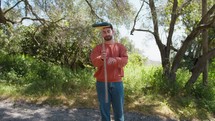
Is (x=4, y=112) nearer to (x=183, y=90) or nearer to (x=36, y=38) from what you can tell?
(x=183, y=90)

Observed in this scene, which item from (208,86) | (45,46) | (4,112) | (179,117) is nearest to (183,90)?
(208,86)

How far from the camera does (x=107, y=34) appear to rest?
3566 millimetres

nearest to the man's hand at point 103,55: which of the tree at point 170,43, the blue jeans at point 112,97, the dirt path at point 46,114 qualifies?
the blue jeans at point 112,97

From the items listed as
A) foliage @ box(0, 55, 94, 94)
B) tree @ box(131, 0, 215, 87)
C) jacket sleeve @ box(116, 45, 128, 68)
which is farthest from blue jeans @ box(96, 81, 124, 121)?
tree @ box(131, 0, 215, 87)

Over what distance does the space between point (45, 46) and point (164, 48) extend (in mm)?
5156

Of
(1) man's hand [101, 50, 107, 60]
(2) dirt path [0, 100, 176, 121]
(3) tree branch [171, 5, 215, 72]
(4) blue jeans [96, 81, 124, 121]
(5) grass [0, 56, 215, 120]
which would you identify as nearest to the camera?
(1) man's hand [101, 50, 107, 60]

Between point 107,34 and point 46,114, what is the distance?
2.68m

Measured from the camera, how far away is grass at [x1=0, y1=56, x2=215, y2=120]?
20.6ft

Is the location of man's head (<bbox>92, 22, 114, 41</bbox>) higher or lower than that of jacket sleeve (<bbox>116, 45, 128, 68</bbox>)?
higher

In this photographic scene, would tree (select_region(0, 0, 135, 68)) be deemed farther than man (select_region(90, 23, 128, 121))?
Yes

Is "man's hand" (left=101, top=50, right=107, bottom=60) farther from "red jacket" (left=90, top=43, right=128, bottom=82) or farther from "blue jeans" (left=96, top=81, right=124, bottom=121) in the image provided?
"blue jeans" (left=96, top=81, right=124, bottom=121)

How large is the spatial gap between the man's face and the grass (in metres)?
2.89

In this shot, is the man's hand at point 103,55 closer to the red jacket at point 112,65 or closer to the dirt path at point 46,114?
the red jacket at point 112,65

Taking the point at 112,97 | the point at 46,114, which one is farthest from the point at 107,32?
the point at 46,114
